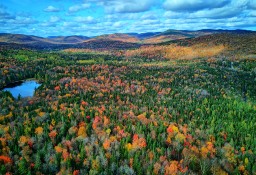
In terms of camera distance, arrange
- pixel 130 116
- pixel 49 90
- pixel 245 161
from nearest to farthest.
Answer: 1. pixel 245 161
2. pixel 130 116
3. pixel 49 90

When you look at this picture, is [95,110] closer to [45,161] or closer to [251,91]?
[45,161]

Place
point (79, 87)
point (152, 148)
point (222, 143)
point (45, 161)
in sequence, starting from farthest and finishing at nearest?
point (79, 87) → point (222, 143) → point (152, 148) → point (45, 161)

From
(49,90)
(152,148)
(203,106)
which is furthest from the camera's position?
(49,90)

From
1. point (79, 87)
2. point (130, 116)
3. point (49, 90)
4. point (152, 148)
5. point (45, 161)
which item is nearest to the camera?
point (45, 161)

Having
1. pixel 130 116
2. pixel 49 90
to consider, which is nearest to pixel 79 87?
pixel 49 90

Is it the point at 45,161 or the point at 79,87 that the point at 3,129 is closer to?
the point at 45,161

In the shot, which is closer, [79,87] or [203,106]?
[203,106]

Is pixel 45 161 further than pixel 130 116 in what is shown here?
No

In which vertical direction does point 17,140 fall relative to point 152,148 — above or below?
above

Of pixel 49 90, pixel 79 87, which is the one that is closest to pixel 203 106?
pixel 79 87
